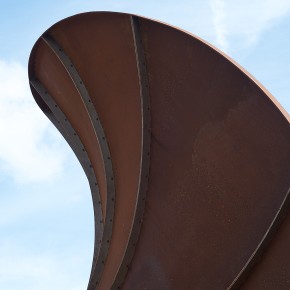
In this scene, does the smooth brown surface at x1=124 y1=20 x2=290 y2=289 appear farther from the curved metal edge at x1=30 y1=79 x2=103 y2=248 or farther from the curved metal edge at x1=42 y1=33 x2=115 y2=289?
the curved metal edge at x1=30 y1=79 x2=103 y2=248

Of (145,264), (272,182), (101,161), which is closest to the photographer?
(272,182)

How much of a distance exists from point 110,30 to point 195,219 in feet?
7.09

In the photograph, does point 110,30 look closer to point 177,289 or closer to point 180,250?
point 180,250

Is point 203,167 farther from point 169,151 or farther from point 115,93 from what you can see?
point 115,93

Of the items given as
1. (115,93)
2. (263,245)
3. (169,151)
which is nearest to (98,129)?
(115,93)

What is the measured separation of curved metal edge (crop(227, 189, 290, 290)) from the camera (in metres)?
5.16

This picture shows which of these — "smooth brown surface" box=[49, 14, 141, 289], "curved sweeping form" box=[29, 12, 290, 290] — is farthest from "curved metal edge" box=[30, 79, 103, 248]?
"smooth brown surface" box=[49, 14, 141, 289]

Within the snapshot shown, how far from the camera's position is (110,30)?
20.4 ft

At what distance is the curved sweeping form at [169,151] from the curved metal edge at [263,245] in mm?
12

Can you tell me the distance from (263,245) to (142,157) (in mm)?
1735

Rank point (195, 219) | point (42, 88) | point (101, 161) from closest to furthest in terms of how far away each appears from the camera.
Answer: point (195, 219) → point (101, 161) → point (42, 88)

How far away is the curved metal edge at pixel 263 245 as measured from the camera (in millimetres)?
5164

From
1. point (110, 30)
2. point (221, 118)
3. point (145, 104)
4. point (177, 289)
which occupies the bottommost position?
point (177, 289)

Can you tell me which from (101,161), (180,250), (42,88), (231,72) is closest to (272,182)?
(231,72)
